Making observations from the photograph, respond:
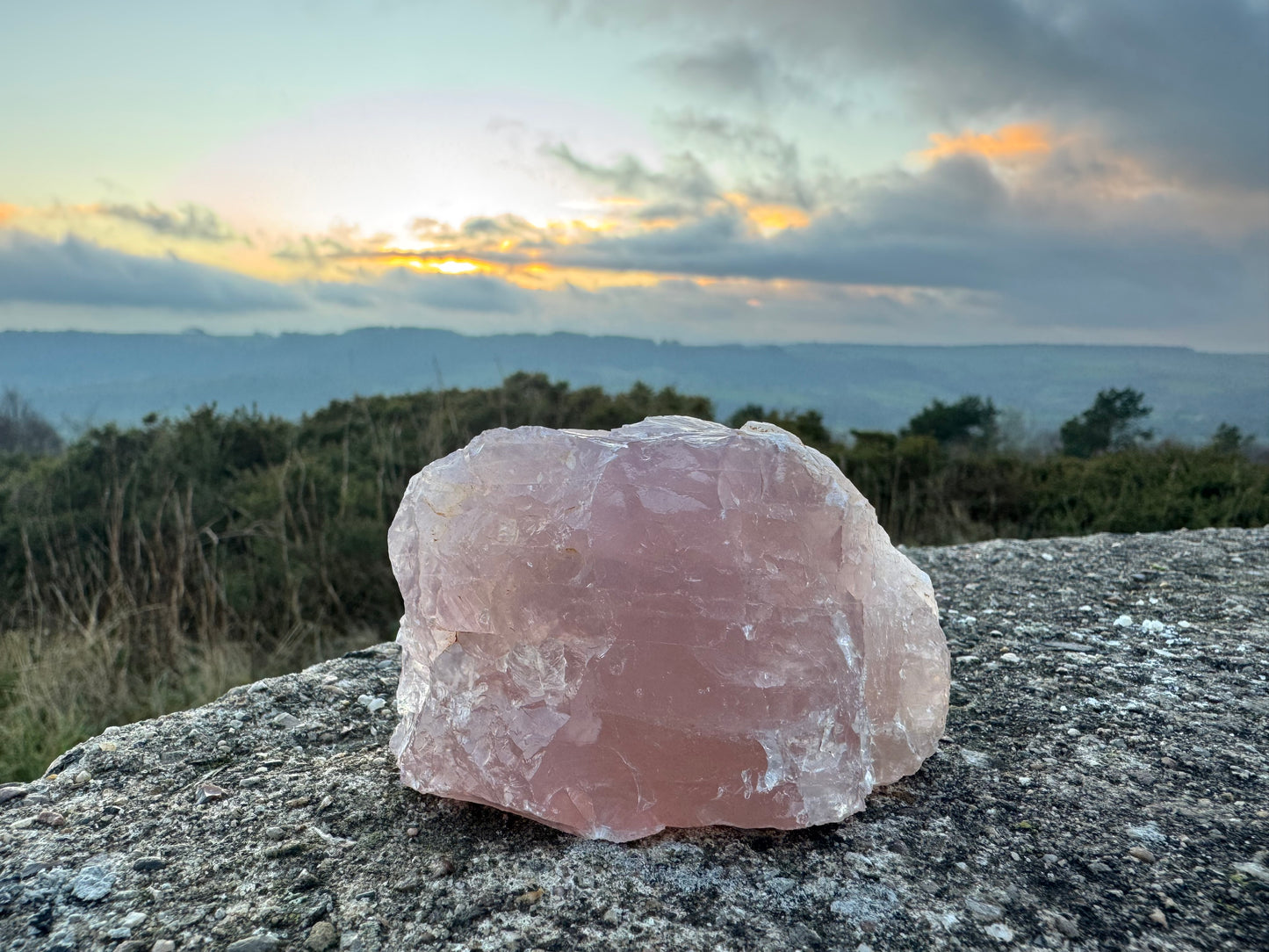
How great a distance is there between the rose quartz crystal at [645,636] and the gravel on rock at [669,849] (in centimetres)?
12

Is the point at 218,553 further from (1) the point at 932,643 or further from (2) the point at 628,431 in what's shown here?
(1) the point at 932,643

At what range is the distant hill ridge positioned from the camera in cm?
5272

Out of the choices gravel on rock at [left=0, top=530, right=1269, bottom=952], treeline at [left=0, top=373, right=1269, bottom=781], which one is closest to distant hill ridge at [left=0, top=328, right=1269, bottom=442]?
treeline at [left=0, top=373, right=1269, bottom=781]

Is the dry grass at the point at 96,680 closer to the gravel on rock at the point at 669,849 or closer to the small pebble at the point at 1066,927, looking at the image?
the gravel on rock at the point at 669,849

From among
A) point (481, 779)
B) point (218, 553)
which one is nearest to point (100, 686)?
point (218, 553)

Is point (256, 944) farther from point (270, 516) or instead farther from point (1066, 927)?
point (270, 516)

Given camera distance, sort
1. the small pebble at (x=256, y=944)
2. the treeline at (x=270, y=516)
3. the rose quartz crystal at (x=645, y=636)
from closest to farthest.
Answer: the small pebble at (x=256, y=944), the rose quartz crystal at (x=645, y=636), the treeline at (x=270, y=516)

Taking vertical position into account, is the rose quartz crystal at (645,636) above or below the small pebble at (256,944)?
above

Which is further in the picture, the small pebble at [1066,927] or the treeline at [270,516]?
the treeline at [270,516]

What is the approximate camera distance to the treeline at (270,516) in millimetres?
4574

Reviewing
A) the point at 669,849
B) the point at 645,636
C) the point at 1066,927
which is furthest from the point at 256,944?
the point at 1066,927

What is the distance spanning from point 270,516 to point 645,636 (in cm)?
547

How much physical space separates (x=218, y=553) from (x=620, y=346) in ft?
295

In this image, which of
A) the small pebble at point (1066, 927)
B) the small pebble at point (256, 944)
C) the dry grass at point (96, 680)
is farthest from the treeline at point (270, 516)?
the small pebble at point (1066, 927)
